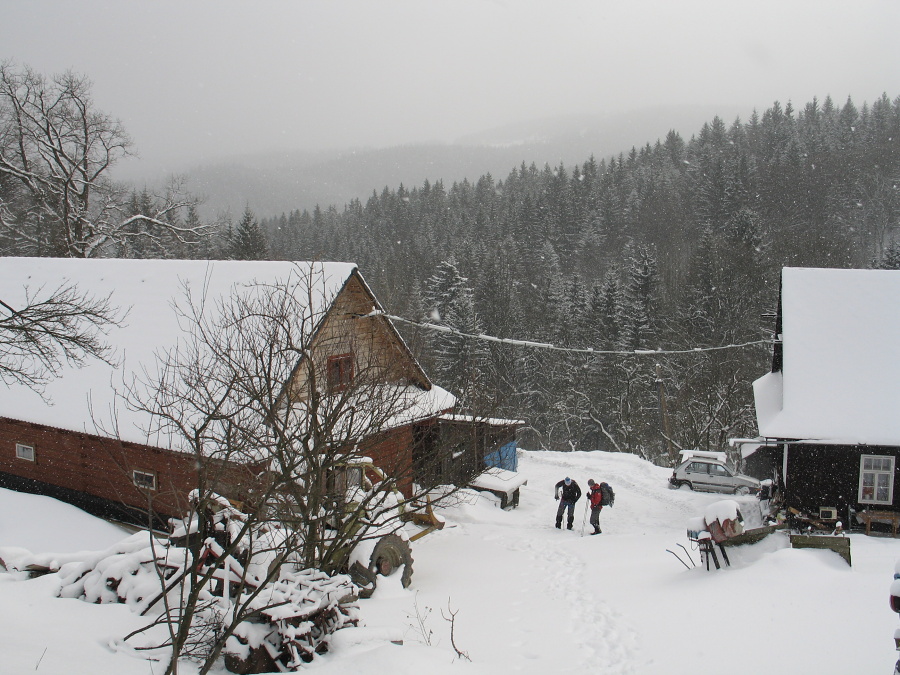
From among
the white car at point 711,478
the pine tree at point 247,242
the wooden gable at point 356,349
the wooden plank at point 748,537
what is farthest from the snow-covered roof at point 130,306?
the pine tree at point 247,242

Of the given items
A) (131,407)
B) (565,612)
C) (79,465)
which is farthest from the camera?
(79,465)

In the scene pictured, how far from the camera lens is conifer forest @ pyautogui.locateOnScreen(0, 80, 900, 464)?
108 ft

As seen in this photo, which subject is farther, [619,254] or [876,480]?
[619,254]

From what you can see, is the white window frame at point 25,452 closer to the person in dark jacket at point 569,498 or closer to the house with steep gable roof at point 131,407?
the house with steep gable roof at point 131,407

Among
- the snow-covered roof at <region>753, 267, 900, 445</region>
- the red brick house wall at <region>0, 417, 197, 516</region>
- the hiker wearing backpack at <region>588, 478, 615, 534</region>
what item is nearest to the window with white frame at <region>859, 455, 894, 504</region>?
the snow-covered roof at <region>753, 267, 900, 445</region>

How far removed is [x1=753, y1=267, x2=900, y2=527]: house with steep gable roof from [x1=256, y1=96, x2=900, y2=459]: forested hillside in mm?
7990

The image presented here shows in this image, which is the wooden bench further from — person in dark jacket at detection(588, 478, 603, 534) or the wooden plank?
person in dark jacket at detection(588, 478, 603, 534)

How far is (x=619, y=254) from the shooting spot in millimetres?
77625

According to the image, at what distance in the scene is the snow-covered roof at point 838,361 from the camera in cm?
1355

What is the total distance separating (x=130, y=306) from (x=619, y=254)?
7074 cm

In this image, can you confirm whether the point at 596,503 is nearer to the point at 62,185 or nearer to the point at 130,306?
the point at 130,306

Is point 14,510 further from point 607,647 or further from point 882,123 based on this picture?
point 882,123

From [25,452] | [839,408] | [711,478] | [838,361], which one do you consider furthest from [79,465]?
[711,478]

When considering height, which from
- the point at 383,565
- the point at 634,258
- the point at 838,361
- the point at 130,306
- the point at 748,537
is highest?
Result: the point at 634,258
